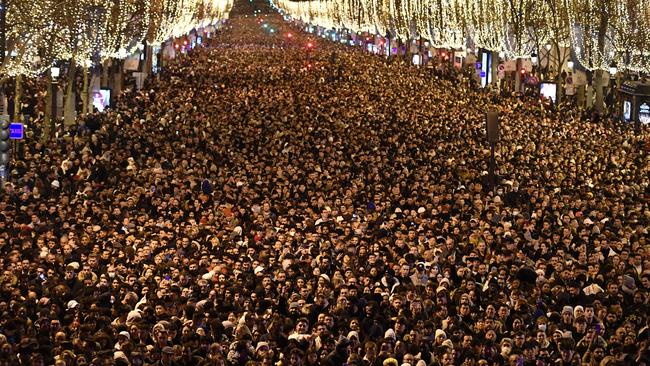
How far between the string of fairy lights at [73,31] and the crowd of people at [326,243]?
3.06 m

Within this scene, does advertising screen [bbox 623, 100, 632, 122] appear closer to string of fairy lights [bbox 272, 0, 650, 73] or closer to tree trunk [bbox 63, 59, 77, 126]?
string of fairy lights [bbox 272, 0, 650, 73]

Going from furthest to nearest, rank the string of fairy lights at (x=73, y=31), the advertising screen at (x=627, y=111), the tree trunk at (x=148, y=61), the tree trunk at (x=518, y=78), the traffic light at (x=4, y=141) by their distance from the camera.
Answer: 1. the tree trunk at (x=148, y=61)
2. the tree trunk at (x=518, y=78)
3. the advertising screen at (x=627, y=111)
4. the string of fairy lights at (x=73, y=31)
5. the traffic light at (x=4, y=141)

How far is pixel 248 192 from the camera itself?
2708 centimetres

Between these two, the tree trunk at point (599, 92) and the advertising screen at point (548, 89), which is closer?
the tree trunk at point (599, 92)

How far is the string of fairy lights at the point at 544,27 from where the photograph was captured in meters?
54.3

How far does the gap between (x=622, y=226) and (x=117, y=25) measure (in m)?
31.2

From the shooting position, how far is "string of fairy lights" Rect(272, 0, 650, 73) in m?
54.3

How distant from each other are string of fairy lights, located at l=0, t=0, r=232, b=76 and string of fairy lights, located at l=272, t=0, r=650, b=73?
1526 centimetres

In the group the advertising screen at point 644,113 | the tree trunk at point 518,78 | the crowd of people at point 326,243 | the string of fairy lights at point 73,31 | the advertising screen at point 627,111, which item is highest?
the string of fairy lights at point 73,31

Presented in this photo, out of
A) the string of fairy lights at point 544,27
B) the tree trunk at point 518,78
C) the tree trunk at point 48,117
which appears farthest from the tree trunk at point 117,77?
the tree trunk at point 518,78

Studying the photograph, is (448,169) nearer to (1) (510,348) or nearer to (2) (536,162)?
(2) (536,162)

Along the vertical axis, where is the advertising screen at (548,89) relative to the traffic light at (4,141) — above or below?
below

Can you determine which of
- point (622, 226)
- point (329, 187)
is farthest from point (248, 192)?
point (622, 226)

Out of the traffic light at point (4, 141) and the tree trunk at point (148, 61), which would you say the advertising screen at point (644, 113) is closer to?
the traffic light at point (4, 141)
